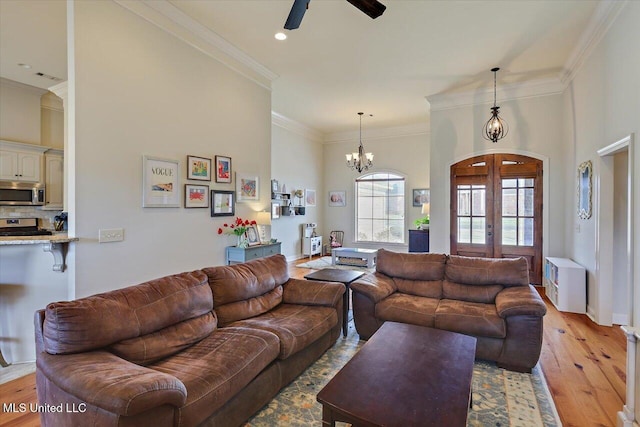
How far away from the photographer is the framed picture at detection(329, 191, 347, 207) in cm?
945

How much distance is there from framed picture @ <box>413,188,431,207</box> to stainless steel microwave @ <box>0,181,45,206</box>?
8041 millimetres

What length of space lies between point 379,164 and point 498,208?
376 centimetres

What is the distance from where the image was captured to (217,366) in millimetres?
1901

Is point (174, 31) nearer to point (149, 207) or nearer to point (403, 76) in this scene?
point (149, 207)

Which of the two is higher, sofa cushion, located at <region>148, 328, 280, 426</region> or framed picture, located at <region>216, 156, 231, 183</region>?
framed picture, located at <region>216, 156, 231, 183</region>

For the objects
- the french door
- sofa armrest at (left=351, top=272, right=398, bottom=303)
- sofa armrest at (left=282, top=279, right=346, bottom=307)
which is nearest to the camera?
sofa armrest at (left=282, top=279, right=346, bottom=307)

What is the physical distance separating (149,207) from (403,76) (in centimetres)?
429

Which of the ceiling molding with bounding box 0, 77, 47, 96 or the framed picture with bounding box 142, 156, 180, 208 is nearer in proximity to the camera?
the framed picture with bounding box 142, 156, 180, 208


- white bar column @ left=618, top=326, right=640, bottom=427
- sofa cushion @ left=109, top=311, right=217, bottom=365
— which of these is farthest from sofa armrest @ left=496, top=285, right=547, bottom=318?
sofa cushion @ left=109, top=311, right=217, bottom=365

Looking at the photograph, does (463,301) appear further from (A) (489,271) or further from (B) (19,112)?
(B) (19,112)

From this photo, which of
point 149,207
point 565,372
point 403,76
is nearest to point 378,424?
point 565,372

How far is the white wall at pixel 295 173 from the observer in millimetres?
7734

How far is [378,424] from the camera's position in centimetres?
142

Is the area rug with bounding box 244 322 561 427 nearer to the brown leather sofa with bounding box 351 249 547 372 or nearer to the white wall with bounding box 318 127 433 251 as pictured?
the brown leather sofa with bounding box 351 249 547 372
